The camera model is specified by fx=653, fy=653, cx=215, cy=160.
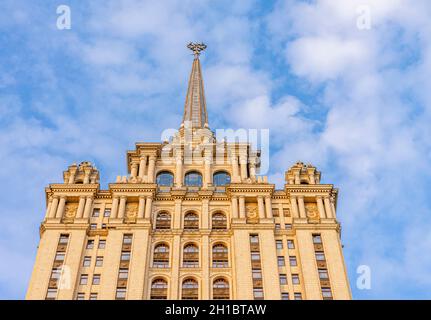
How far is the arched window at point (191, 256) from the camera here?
62312 mm

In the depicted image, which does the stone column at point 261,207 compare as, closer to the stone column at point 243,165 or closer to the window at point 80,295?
the stone column at point 243,165

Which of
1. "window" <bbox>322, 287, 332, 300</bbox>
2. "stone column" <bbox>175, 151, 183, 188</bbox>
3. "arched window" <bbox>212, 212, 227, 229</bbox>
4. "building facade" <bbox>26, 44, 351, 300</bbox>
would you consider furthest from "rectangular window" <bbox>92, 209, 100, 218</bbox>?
"window" <bbox>322, 287, 332, 300</bbox>

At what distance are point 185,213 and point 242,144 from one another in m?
13.1

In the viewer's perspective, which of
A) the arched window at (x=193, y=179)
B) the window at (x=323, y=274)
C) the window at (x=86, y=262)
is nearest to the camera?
the window at (x=323, y=274)

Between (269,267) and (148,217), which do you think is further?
(148,217)

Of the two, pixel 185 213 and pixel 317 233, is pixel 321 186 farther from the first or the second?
pixel 185 213

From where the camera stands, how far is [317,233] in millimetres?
64312

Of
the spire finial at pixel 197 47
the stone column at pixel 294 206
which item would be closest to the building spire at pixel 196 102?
the spire finial at pixel 197 47

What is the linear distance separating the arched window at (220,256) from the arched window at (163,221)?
19.1 ft

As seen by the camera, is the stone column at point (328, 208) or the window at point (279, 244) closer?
the window at point (279, 244)

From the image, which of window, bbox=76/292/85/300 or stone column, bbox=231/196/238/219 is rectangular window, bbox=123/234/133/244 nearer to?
window, bbox=76/292/85/300

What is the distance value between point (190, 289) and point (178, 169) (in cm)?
1852
